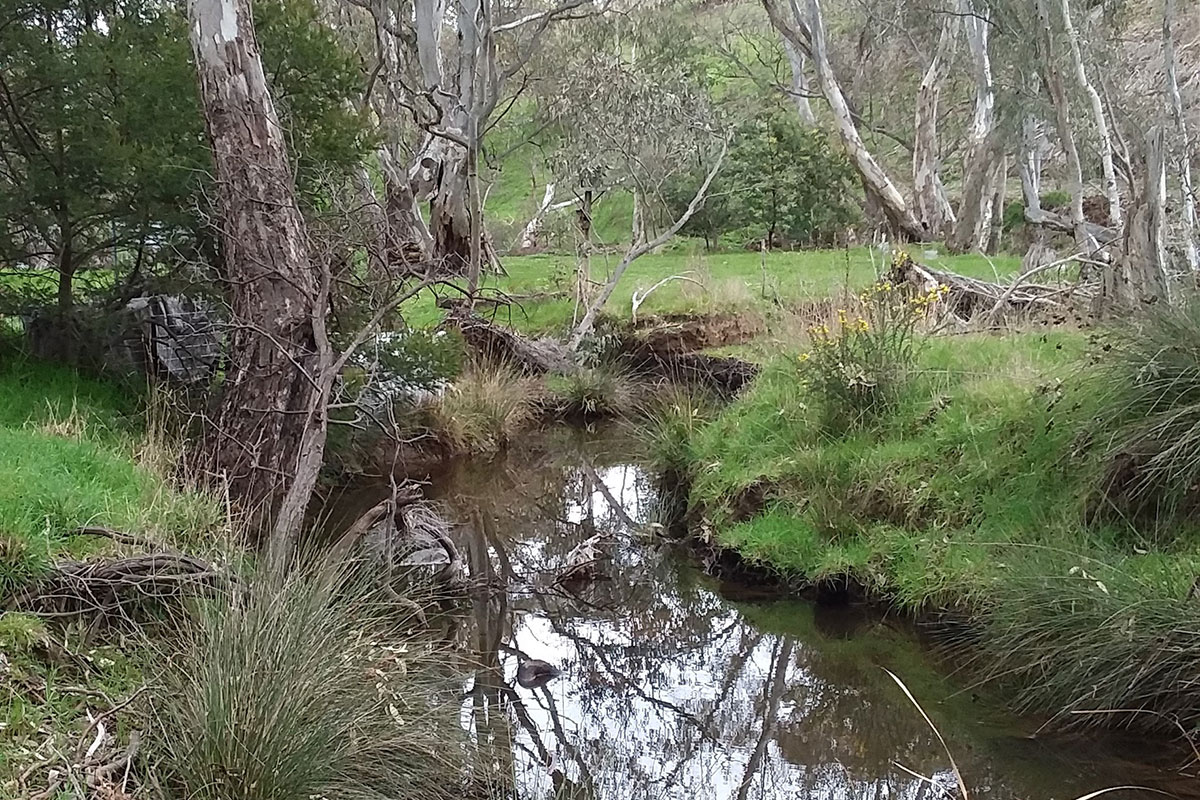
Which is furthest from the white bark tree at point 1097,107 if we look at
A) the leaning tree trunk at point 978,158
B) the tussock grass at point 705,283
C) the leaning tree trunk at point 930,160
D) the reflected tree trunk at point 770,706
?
the leaning tree trunk at point 930,160

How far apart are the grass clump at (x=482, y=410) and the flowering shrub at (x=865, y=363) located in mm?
3806

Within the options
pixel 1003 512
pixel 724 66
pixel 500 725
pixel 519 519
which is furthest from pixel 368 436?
pixel 724 66

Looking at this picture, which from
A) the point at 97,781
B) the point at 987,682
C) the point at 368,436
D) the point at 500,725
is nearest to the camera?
the point at 97,781

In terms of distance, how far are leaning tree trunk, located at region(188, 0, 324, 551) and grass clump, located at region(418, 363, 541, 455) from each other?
10.3ft

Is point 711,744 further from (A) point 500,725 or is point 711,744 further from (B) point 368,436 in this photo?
(B) point 368,436

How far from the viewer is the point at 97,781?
3.14 meters

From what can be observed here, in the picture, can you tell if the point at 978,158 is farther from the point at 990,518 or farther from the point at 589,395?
the point at 990,518

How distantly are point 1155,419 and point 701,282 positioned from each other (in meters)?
8.55

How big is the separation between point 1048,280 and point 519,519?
6034 millimetres

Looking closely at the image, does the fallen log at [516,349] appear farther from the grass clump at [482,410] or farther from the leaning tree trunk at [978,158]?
the leaning tree trunk at [978,158]

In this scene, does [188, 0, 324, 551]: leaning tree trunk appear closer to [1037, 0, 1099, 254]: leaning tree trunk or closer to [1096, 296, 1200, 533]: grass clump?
[1096, 296, 1200, 533]: grass clump

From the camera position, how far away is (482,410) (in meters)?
10.2

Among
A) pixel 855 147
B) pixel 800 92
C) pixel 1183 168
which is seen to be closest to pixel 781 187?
pixel 855 147

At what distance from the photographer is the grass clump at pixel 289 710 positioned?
10.8 ft
